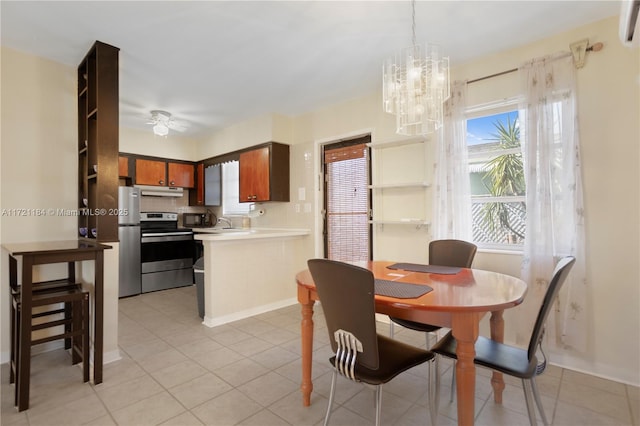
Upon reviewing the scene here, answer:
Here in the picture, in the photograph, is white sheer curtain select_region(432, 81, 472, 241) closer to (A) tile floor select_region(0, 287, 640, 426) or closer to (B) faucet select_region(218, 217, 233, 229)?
(A) tile floor select_region(0, 287, 640, 426)

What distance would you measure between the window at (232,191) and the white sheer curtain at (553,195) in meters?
3.69

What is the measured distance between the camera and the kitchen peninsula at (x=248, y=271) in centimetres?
334

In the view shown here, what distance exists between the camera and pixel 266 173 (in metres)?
4.29

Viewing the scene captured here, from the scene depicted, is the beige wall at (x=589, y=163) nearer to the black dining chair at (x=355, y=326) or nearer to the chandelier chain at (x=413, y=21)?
the chandelier chain at (x=413, y=21)

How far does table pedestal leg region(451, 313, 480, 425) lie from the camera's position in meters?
1.34

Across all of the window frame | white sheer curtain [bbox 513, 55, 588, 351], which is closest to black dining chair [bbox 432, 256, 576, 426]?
white sheer curtain [bbox 513, 55, 588, 351]

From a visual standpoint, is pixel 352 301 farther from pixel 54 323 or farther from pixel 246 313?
pixel 246 313

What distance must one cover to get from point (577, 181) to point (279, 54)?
2537mm

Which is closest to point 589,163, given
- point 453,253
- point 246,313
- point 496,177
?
point 496,177

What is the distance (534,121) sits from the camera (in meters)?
2.45

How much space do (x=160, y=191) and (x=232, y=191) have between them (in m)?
1.15

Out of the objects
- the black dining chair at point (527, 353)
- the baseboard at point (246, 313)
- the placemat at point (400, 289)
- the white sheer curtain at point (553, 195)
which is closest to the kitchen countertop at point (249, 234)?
the baseboard at point (246, 313)

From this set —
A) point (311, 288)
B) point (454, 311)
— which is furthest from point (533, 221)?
point (311, 288)

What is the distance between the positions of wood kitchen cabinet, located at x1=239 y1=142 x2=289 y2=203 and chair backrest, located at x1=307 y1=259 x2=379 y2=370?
2.89m
